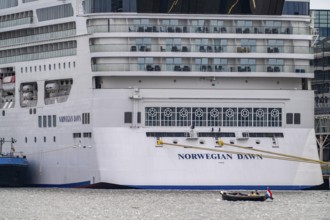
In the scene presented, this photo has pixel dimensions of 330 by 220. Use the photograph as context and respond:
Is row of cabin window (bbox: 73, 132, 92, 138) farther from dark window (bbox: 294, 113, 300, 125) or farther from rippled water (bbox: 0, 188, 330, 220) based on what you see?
dark window (bbox: 294, 113, 300, 125)

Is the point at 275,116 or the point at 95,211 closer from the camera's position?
the point at 95,211

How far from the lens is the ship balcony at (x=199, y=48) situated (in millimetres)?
99250

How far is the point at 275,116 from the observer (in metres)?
99.1

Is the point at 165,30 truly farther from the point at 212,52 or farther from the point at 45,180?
the point at 45,180

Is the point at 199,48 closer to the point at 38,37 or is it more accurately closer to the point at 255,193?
the point at 255,193

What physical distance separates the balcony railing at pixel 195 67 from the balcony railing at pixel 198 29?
1840 mm

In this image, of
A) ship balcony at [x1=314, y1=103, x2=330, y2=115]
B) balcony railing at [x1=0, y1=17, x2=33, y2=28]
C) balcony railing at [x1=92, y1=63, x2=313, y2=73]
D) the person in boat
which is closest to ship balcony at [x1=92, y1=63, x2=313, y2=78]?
balcony railing at [x1=92, y1=63, x2=313, y2=73]

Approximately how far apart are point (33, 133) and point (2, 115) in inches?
205

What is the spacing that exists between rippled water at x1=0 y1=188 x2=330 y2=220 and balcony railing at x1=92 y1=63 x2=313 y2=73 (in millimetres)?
6688

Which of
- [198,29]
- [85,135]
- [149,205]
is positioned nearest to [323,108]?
[198,29]

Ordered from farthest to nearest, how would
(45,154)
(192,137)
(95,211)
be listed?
(45,154) < (192,137) < (95,211)

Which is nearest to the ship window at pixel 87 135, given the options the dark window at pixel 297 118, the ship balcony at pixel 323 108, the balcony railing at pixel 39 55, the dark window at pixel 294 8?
the balcony railing at pixel 39 55

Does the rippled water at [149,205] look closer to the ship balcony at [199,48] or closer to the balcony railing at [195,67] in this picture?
the balcony railing at [195,67]

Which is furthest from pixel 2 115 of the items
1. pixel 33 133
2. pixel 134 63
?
pixel 134 63
